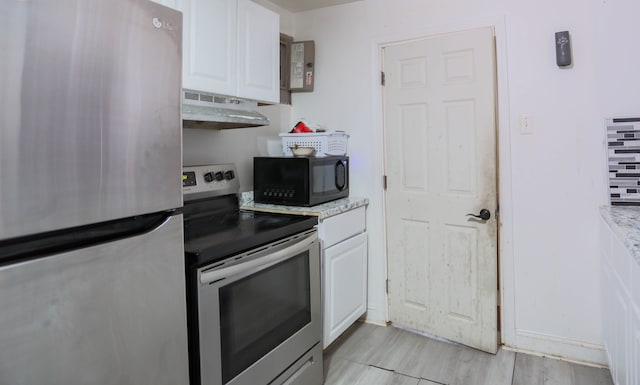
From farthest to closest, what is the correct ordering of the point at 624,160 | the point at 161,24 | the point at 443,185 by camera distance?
1. the point at 443,185
2. the point at 624,160
3. the point at 161,24

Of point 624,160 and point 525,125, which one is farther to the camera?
point 525,125

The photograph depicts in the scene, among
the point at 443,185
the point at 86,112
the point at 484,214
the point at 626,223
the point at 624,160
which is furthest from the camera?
the point at 443,185

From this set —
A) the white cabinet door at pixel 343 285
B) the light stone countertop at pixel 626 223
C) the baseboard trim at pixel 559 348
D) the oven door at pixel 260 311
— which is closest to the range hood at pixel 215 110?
the oven door at pixel 260 311

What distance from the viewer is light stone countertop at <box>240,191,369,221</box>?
210 centimetres

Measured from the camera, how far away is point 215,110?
1754 millimetres

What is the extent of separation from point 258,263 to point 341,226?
0.89 meters

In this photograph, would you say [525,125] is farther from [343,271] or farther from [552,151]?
[343,271]

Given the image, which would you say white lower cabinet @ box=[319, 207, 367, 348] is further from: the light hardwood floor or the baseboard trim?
the baseboard trim

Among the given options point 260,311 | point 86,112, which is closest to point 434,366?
point 260,311

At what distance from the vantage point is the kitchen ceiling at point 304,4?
269cm

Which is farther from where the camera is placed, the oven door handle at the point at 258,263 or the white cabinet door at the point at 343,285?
the white cabinet door at the point at 343,285

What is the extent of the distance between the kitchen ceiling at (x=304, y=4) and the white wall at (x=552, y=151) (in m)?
0.55

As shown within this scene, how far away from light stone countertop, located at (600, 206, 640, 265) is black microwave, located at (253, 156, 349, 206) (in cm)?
143

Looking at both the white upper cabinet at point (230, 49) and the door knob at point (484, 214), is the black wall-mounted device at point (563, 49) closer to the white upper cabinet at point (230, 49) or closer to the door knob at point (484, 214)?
the door knob at point (484, 214)
